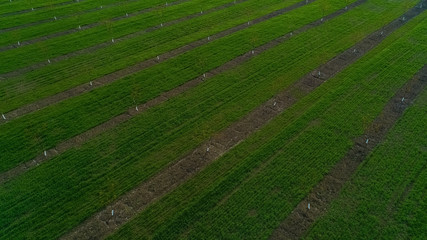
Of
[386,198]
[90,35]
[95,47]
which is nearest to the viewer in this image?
[386,198]

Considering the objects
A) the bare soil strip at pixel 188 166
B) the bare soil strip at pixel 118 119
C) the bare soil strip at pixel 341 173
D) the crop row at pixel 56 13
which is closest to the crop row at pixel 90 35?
the crop row at pixel 56 13

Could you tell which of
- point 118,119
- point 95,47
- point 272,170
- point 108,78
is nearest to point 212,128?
point 272,170

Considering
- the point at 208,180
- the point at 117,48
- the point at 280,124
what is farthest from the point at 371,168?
the point at 117,48

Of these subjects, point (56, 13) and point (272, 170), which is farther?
point (56, 13)

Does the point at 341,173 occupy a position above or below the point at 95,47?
below

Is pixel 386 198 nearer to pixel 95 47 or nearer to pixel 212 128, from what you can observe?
pixel 212 128
